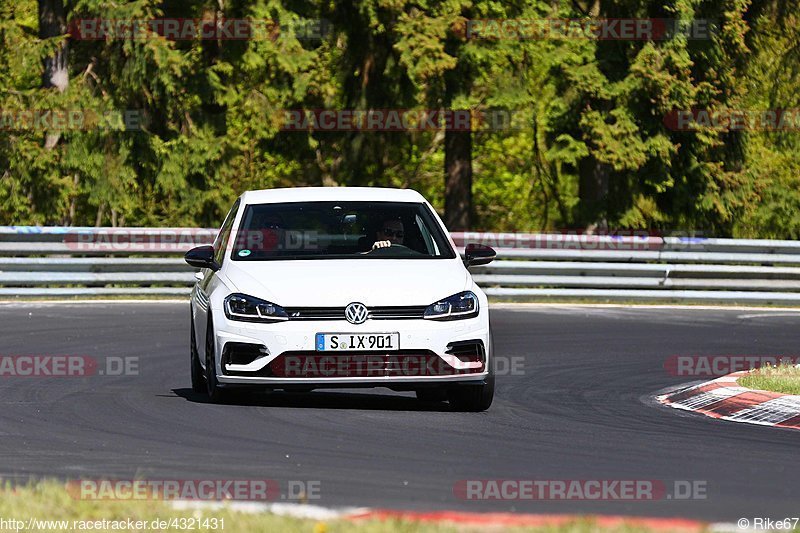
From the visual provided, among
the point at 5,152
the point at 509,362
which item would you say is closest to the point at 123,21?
the point at 5,152

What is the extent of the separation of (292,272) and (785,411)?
3527 mm

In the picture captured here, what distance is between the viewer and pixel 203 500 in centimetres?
738

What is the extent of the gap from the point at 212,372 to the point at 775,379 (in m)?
4.40

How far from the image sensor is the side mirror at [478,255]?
40.1 feet

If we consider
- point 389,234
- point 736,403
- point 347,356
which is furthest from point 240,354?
point 736,403

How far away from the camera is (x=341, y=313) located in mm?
10961

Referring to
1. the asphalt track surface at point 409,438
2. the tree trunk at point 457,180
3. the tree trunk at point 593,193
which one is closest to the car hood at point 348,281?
the asphalt track surface at point 409,438

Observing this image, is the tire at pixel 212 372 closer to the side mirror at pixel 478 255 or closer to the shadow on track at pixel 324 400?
the shadow on track at pixel 324 400

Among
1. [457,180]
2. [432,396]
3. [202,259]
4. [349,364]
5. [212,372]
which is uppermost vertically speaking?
[202,259]

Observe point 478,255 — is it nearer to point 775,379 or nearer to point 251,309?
point 251,309

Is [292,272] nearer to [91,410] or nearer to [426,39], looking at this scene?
[91,410]

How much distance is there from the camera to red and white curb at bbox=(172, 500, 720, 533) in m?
6.65

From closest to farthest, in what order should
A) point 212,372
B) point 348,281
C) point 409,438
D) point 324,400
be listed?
1. point 409,438
2. point 348,281
3. point 212,372
4. point 324,400

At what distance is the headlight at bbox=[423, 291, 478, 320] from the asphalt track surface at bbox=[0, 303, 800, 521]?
27.3 inches
